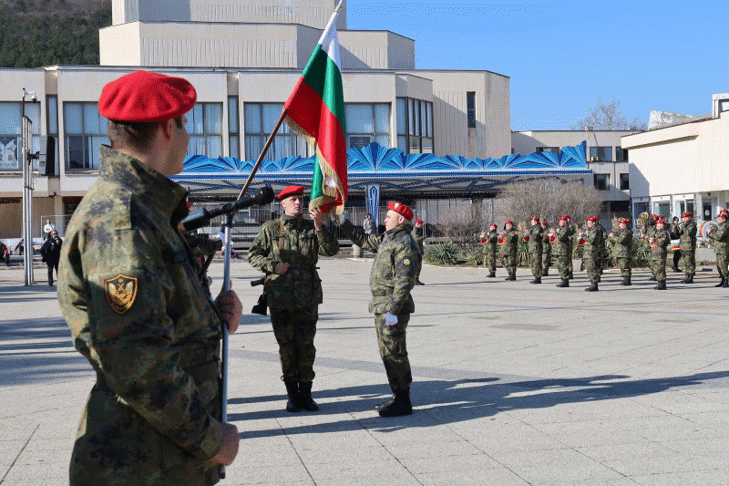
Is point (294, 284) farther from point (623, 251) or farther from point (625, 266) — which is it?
point (623, 251)

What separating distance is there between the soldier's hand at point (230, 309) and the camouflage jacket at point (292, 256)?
15.8 ft

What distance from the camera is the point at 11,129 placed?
49.9 meters

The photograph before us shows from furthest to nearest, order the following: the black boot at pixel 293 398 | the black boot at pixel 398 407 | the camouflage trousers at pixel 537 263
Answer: the camouflage trousers at pixel 537 263
the black boot at pixel 293 398
the black boot at pixel 398 407

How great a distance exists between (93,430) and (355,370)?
23.5ft

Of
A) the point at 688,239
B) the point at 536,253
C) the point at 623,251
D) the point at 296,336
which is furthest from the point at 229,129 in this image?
the point at 296,336

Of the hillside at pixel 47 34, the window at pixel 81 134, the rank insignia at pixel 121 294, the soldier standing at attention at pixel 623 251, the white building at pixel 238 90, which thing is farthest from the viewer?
the hillside at pixel 47 34

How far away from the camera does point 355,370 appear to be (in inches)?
376

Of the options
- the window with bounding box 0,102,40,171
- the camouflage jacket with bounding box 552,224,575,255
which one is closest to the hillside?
the window with bounding box 0,102,40,171

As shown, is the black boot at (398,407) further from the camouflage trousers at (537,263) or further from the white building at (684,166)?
the white building at (684,166)

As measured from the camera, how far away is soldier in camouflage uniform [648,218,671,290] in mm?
21994

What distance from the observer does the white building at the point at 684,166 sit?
49.6m

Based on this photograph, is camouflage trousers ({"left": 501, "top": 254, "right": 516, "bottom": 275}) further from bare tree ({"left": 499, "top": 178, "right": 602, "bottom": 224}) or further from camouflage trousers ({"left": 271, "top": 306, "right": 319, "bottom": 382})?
camouflage trousers ({"left": 271, "top": 306, "right": 319, "bottom": 382})

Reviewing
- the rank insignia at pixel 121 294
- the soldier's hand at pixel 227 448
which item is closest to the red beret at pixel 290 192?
the soldier's hand at pixel 227 448

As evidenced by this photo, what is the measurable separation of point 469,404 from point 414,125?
48.9 m
